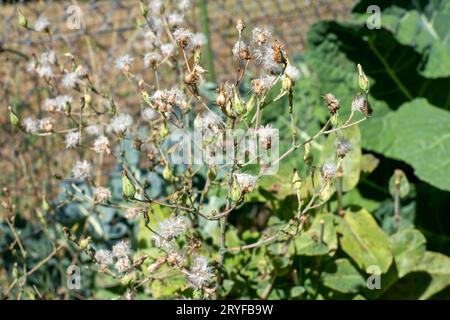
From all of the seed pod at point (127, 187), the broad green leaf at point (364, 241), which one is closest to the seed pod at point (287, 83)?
the seed pod at point (127, 187)

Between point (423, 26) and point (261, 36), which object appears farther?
point (423, 26)

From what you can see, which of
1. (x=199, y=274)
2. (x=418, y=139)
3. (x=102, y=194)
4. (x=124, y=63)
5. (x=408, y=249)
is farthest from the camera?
(x=418, y=139)

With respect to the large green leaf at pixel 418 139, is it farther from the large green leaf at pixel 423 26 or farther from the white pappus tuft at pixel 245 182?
the white pappus tuft at pixel 245 182

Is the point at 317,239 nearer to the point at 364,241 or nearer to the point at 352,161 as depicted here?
the point at 364,241

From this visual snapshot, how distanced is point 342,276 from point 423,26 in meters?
1.20

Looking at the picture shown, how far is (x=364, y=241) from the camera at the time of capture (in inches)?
74.9

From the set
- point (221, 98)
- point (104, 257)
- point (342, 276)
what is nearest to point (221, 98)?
Answer: point (221, 98)

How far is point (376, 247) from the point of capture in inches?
74.3

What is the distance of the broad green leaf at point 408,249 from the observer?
6.41ft

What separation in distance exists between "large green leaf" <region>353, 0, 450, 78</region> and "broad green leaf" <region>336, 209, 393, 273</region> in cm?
85

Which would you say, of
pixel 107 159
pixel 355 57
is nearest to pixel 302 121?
pixel 355 57

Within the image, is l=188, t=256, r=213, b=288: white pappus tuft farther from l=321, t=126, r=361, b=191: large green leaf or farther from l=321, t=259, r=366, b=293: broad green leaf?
l=321, t=126, r=361, b=191: large green leaf

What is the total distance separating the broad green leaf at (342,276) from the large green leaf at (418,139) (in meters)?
0.40
